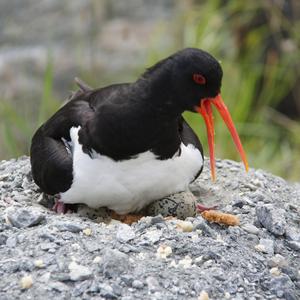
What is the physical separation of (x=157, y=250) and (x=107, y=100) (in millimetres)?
861

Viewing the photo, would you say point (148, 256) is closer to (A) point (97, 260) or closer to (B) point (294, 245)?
(A) point (97, 260)

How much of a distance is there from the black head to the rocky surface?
57 cm

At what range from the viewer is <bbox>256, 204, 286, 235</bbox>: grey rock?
3943 mm

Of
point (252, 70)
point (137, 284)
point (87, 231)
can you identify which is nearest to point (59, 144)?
point (87, 231)

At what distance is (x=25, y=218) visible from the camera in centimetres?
377

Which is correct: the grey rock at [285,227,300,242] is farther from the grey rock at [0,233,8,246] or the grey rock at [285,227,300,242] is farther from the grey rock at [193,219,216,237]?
the grey rock at [0,233,8,246]

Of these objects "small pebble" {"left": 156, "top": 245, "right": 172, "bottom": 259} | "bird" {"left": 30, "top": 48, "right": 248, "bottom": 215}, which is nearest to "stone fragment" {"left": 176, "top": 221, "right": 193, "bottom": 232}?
"small pebble" {"left": 156, "top": 245, "right": 172, "bottom": 259}

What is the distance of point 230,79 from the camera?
7656 mm

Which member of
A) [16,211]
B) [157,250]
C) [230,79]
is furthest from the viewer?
[230,79]

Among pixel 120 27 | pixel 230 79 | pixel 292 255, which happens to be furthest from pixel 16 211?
pixel 120 27

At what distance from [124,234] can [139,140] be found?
1.68ft

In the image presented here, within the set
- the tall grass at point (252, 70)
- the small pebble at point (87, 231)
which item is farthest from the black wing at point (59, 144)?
the tall grass at point (252, 70)

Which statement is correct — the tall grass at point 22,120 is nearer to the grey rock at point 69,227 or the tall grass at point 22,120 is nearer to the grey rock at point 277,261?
the grey rock at point 69,227

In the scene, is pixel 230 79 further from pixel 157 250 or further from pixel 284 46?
pixel 157 250
